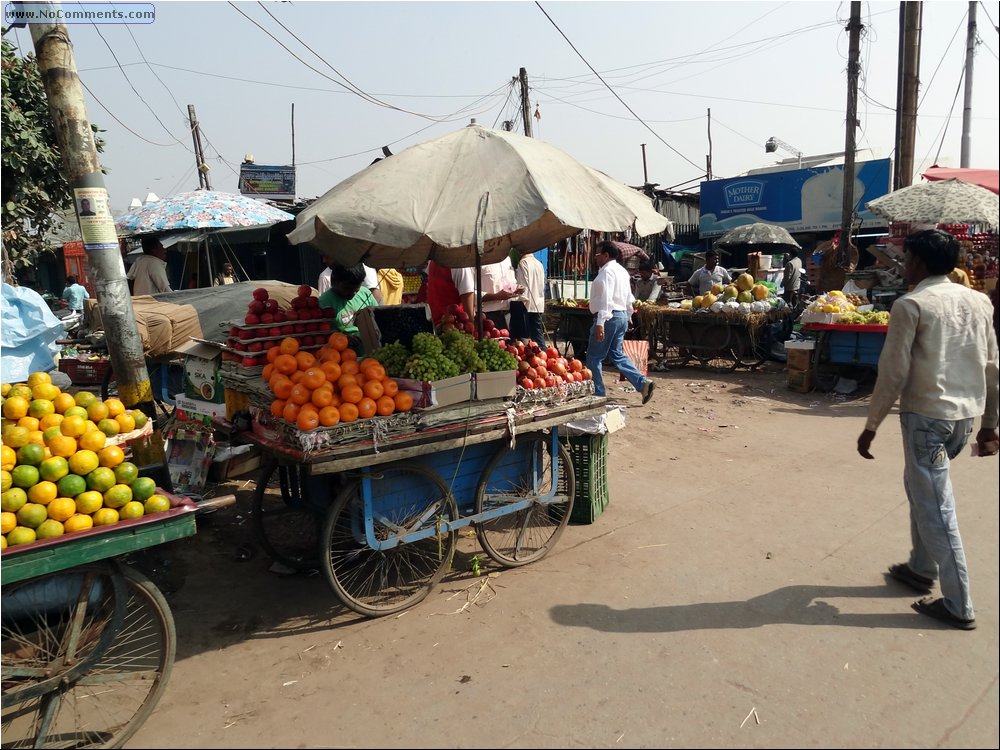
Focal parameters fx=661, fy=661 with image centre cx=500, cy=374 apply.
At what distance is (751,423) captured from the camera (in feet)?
26.2

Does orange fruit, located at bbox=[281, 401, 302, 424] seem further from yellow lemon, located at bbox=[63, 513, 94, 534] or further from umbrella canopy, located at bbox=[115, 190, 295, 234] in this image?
umbrella canopy, located at bbox=[115, 190, 295, 234]

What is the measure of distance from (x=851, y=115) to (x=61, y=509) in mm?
15250

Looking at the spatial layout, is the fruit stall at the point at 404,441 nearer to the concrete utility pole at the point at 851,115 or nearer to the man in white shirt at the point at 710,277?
the man in white shirt at the point at 710,277

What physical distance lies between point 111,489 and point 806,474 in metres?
5.48

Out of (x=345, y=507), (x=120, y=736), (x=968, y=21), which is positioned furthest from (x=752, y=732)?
(x=968, y=21)

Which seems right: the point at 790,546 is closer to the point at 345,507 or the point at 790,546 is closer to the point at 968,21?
the point at 345,507

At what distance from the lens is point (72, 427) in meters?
2.91

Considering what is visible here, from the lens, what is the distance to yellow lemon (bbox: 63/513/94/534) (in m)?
2.61

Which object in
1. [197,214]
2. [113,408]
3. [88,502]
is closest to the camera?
[88,502]

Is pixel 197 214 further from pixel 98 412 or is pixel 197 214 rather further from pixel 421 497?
pixel 421 497

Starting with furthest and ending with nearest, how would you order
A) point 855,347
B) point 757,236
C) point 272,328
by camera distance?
point 757,236 → point 855,347 → point 272,328

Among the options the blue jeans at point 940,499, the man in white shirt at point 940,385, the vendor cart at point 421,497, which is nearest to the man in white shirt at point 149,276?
the vendor cart at point 421,497

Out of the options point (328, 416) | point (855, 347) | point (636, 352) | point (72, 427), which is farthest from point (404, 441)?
point (855, 347)

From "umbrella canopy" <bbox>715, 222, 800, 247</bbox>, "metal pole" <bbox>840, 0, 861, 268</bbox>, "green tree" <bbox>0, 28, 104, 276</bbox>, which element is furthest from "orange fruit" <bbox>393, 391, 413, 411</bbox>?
"umbrella canopy" <bbox>715, 222, 800, 247</bbox>
